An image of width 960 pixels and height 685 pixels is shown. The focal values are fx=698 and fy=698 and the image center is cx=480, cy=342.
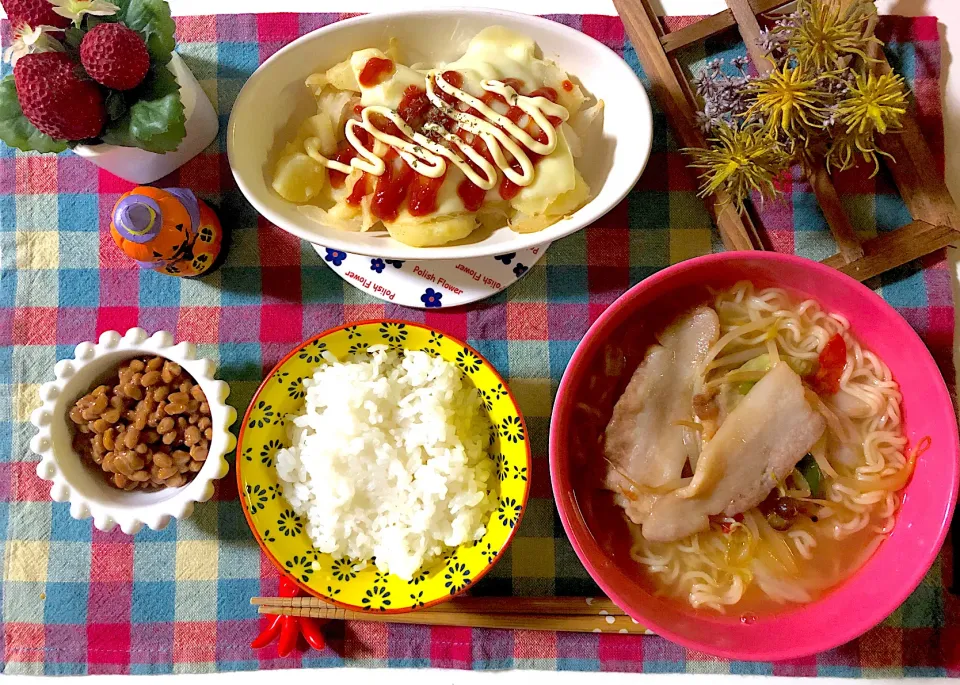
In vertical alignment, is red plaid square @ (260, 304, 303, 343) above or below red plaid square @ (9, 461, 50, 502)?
above

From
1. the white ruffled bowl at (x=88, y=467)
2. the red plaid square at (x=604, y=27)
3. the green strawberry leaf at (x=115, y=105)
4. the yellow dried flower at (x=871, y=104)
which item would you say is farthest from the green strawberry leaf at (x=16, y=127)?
the yellow dried flower at (x=871, y=104)

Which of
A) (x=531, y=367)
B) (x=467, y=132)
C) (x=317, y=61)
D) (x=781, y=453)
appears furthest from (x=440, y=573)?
(x=317, y=61)

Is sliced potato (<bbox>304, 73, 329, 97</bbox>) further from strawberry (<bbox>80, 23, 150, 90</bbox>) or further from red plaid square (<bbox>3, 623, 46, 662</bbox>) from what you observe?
red plaid square (<bbox>3, 623, 46, 662</bbox>)

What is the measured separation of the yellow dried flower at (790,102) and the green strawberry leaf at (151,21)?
4.06 ft

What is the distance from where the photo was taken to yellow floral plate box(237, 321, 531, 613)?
1.54 m

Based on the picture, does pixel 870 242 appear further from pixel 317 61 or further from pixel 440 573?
pixel 317 61

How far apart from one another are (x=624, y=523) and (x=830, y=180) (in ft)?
3.15

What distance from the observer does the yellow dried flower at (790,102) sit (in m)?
1.43

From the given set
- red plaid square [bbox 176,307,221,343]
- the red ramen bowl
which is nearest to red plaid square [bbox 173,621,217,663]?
red plaid square [bbox 176,307,221,343]

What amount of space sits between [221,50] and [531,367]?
1.12 meters

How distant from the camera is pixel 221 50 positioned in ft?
5.80

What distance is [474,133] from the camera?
61.4 inches

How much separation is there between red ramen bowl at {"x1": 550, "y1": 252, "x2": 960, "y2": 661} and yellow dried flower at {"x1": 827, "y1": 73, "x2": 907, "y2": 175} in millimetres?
306

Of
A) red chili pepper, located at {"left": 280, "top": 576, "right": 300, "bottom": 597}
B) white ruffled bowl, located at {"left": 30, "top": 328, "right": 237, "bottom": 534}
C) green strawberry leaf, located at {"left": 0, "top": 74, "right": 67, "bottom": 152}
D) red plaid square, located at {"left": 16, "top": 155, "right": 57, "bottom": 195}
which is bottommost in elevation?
red chili pepper, located at {"left": 280, "top": 576, "right": 300, "bottom": 597}
